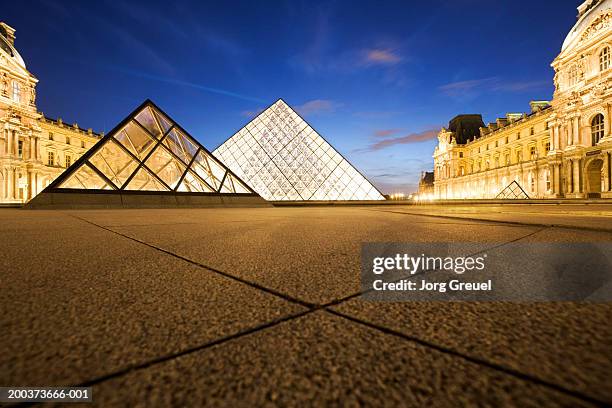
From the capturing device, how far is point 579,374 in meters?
0.42

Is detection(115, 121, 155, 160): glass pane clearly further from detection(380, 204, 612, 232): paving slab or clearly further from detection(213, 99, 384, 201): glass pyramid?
detection(380, 204, 612, 232): paving slab

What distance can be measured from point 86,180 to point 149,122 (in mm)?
3569

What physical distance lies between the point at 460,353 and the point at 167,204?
34.4 feet

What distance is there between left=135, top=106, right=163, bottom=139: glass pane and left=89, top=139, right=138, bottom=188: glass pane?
63.8 inches

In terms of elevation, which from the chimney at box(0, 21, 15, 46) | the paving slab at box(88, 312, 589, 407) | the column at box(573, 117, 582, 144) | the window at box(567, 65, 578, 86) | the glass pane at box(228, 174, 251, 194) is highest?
the chimney at box(0, 21, 15, 46)

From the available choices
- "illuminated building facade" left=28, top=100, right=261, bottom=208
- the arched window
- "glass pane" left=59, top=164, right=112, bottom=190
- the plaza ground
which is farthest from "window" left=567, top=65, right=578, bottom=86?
"glass pane" left=59, top=164, right=112, bottom=190

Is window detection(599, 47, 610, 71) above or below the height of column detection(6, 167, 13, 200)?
above

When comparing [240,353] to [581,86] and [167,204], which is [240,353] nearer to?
[167,204]

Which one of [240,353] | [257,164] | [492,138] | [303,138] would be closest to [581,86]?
[492,138]

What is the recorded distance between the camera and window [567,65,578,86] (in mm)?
24894

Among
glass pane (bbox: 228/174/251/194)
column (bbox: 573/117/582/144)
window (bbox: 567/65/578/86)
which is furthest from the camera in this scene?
window (bbox: 567/65/578/86)

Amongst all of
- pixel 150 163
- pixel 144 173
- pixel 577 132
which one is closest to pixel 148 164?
pixel 150 163

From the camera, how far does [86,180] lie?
8820mm

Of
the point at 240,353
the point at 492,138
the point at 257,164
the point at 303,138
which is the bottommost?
the point at 240,353
